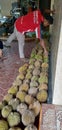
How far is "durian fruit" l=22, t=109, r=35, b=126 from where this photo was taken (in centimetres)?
169

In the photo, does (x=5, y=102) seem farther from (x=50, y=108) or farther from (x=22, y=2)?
(x=22, y=2)

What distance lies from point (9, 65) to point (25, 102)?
6.46 feet

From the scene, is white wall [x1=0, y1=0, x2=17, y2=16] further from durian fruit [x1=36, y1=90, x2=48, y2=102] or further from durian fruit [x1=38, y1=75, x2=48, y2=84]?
durian fruit [x1=36, y1=90, x2=48, y2=102]

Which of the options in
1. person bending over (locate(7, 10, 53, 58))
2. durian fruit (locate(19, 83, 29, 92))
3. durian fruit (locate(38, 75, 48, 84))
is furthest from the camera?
person bending over (locate(7, 10, 53, 58))

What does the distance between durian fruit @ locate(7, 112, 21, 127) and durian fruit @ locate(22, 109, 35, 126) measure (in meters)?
0.04

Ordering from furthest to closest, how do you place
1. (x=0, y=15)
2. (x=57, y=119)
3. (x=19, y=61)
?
1. (x=0, y=15)
2. (x=19, y=61)
3. (x=57, y=119)

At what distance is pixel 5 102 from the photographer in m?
1.96

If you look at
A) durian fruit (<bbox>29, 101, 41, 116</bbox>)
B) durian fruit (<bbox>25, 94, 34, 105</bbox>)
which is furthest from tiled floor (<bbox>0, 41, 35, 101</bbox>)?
durian fruit (<bbox>29, 101, 41, 116</bbox>)

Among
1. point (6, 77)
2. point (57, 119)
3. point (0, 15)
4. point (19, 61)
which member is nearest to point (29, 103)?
point (57, 119)

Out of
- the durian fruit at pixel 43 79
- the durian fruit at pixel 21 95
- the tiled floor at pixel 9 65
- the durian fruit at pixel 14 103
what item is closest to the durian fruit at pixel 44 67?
the durian fruit at pixel 43 79

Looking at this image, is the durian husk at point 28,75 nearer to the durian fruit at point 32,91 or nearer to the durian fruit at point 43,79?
the durian fruit at point 43,79

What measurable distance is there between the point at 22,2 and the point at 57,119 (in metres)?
5.49

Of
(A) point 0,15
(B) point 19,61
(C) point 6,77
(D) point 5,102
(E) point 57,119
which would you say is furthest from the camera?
(A) point 0,15

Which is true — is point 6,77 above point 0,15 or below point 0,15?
below
